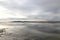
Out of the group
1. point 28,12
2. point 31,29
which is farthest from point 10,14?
point 31,29

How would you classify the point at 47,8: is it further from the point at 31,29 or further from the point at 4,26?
the point at 4,26

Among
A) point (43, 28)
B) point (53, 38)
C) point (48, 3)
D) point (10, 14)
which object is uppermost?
point (48, 3)

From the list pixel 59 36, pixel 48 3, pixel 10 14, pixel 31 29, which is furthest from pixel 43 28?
pixel 10 14

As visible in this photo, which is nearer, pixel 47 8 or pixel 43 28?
pixel 47 8

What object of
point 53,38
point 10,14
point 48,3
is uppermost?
point 48,3

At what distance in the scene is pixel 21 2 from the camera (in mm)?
2234

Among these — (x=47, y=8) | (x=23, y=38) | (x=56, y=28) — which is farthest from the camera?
(x=56, y=28)

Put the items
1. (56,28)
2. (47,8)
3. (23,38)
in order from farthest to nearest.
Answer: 1. (56,28)
2. (47,8)
3. (23,38)

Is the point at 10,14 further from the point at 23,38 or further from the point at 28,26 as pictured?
the point at 23,38

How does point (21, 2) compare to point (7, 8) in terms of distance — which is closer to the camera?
point (21, 2)

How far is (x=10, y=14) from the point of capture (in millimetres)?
2580

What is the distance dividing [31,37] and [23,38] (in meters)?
0.17

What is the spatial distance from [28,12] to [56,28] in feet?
2.43

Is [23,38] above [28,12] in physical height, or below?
below
